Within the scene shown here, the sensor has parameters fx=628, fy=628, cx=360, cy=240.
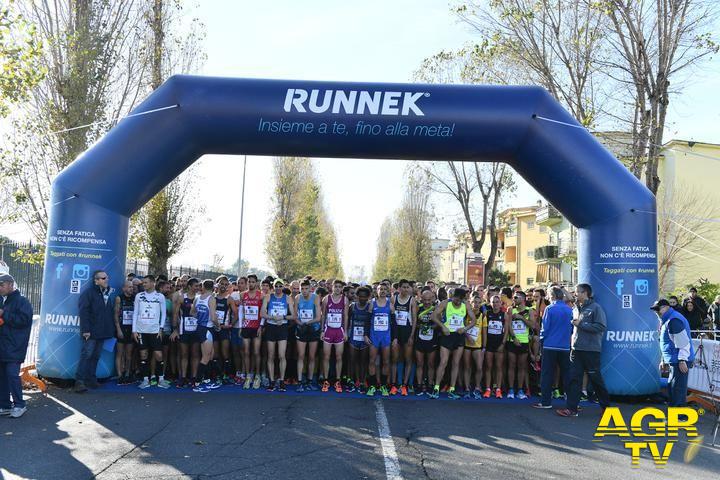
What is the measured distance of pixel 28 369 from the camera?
1086 centimetres

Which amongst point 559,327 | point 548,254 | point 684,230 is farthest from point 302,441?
point 548,254

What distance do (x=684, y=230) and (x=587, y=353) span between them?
21.0 metres

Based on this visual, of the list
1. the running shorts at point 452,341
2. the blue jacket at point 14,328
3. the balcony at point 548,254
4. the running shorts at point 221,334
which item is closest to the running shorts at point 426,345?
the running shorts at point 452,341

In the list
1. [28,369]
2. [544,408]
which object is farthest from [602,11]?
[28,369]

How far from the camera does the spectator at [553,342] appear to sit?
965 centimetres

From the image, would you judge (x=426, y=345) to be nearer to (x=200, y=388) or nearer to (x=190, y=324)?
(x=200, y=388)

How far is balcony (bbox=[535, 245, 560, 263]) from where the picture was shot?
4841cm

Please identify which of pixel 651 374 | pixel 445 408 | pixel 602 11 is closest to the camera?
pixel 445 408

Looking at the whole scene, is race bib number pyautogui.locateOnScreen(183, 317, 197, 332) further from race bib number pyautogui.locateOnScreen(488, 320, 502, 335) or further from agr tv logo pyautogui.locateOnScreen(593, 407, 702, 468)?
agr tv logo pyautogui.locateOnScreen(593, 407, 702, 468)

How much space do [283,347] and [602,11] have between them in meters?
12.2

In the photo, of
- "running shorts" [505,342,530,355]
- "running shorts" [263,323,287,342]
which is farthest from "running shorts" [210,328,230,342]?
"running shorts" [505,342,530,355]

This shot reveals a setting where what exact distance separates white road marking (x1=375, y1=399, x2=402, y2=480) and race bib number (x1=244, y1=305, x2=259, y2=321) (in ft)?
9.33

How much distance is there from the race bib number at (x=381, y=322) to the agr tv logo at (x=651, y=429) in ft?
12.1

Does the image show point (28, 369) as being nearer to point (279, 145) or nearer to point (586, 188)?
point (279, 145)
